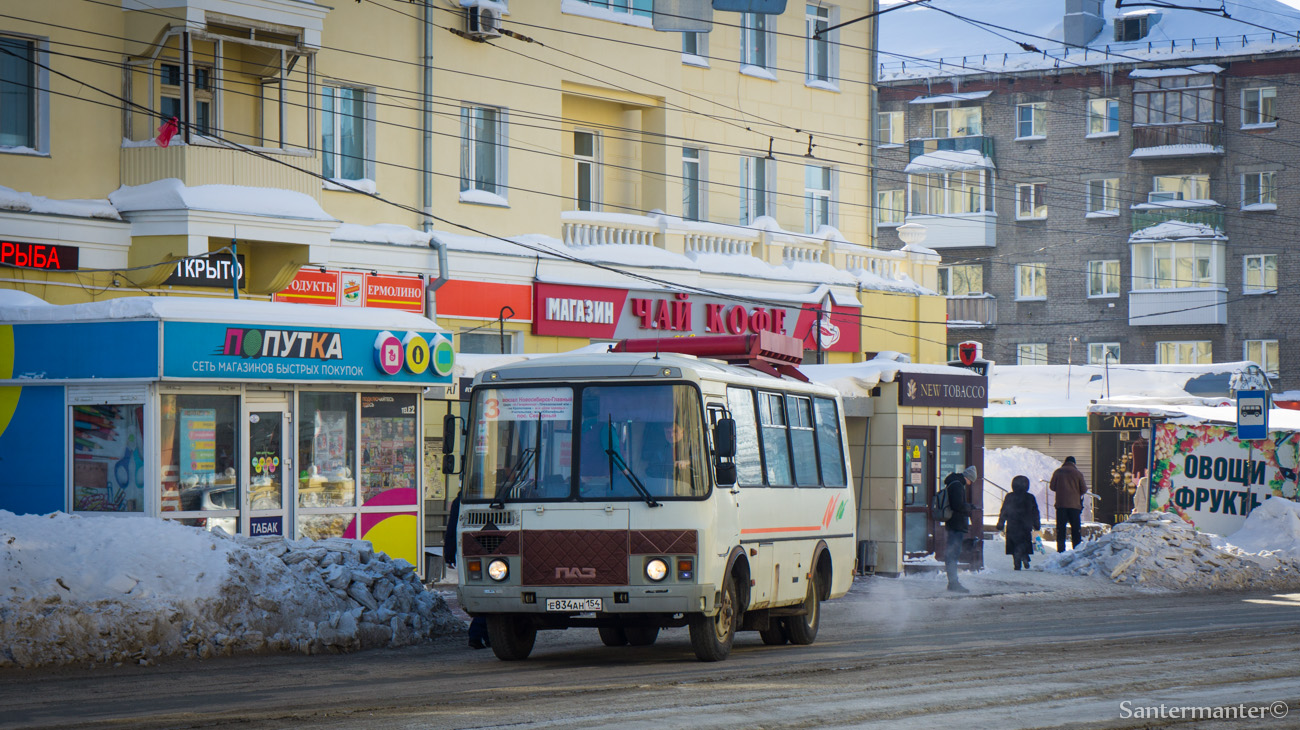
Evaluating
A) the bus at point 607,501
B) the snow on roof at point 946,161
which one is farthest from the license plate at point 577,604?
the snow on roof at point 946,161

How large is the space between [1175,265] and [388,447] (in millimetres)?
48121

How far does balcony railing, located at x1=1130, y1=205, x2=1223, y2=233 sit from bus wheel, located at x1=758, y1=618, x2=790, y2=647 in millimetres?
51232

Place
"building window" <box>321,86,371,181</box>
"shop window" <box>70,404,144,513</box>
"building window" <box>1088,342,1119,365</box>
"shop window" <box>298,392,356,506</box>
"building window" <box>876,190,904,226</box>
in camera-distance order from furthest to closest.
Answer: "building window" <box>876,190,904,226</box>
"building window" <box>1088,342,1119,365</box>
"building window" <box>321,86,371,181</box>
"shop window" <box>298,392,356,506</box>
"shop window" <box>70,404,144,513</box>

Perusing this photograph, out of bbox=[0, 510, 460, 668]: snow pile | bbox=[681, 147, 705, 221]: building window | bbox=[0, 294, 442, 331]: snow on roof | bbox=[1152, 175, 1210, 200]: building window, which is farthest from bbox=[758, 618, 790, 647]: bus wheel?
bbox=[1152, 175, 1210, 200]: building window

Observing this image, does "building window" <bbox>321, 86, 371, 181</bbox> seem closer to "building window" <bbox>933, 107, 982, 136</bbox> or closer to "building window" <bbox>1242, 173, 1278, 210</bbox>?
"building window" <bbox>933, 107, 982, 136</bbox>

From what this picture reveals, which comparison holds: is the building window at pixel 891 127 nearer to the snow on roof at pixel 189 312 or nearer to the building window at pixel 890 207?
the building window at pixel 890 207

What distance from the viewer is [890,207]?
226 ft

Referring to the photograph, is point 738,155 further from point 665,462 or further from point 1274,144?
point 1274,144

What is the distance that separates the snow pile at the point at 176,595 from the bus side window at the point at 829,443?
169 inches

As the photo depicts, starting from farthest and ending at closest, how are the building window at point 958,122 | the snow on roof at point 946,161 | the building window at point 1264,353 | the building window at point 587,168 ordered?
the building window at point 958,122 → the snow on roof at point 946,161 → the building window at point 1264,353 → the building window at point 587,168

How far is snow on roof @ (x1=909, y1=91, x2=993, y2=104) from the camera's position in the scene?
66.6 meters

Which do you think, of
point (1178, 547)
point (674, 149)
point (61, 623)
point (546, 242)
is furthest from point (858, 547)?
point (61, 623)

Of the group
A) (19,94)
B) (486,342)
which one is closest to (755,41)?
(486,342)

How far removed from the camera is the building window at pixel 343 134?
27.0 m
